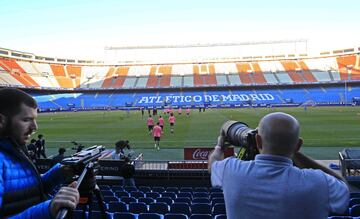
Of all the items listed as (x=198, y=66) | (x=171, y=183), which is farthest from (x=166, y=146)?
(x=198, y=66)

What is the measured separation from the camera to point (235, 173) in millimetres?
2406

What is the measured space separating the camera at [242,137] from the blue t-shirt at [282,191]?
143mm

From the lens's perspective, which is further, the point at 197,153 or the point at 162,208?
the point at 197,153

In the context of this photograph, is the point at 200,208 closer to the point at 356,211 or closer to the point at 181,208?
the point at 181,208

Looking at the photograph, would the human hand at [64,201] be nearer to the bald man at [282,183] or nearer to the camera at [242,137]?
the bald man at [282,183]

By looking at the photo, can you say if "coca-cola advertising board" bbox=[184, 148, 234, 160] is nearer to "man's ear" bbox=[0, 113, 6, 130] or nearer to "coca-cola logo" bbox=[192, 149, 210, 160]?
"coca-cola logo" bbox=[192, 149, 210, 160]

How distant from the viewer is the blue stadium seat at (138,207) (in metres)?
7.00

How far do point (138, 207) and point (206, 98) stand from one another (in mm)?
64685

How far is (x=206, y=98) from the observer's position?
234 ft

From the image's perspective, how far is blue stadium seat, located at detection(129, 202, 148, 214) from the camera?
23.0ft

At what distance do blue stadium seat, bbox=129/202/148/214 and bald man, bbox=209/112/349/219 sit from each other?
4.83 metres

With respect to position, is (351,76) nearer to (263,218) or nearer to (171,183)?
(171,183)

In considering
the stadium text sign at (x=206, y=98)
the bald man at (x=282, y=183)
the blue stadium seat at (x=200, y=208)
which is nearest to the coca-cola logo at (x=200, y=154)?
the blue stadium seat at (x=200, y=208)

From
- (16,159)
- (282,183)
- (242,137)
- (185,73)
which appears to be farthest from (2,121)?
(185,73)
